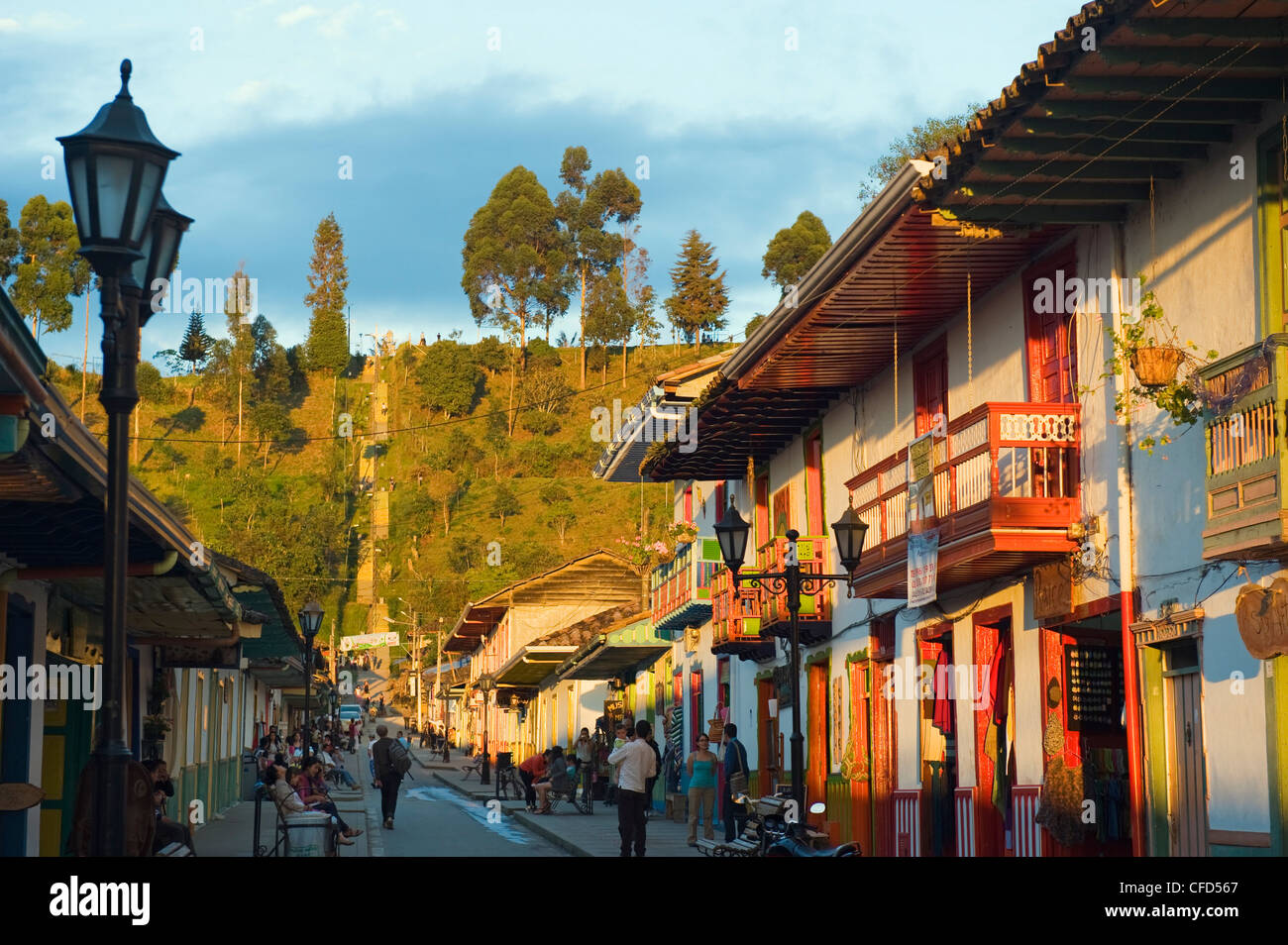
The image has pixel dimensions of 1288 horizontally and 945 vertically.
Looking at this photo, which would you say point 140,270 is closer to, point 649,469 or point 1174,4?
point 1174,4

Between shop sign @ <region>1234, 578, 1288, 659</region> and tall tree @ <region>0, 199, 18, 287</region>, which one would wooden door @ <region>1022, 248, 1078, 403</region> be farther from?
tall tree @ <region>0, 199, 18, 287</region>

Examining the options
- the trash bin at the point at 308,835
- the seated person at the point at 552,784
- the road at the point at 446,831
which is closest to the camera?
the trash bin at the point at 308,835

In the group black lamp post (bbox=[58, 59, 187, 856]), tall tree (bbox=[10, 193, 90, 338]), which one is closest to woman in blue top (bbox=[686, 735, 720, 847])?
black lamp post (bbox=[58, 59, 187, 856])

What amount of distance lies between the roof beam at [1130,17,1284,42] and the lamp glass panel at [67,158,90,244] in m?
6.35

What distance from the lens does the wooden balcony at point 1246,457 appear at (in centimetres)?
935

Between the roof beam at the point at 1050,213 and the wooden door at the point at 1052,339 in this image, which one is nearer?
the roof beam at the point at 1050,213

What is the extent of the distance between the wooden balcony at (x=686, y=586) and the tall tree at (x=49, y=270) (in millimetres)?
56986

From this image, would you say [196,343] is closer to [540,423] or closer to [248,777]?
[540,423]

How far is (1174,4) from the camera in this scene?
30.5 ft

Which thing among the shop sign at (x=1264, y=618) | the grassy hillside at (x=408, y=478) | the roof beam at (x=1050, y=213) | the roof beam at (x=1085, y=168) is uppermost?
the grassy hillside at (x=408, y=478)

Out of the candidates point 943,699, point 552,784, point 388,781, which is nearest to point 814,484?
point 943,699

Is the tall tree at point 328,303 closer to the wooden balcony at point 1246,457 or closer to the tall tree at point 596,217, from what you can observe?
the tall tree at point 596,217

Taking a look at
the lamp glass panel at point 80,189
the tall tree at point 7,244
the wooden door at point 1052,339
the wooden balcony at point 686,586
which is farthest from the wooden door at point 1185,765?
the tall tree at point 7,244

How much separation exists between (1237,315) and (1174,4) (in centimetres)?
264
